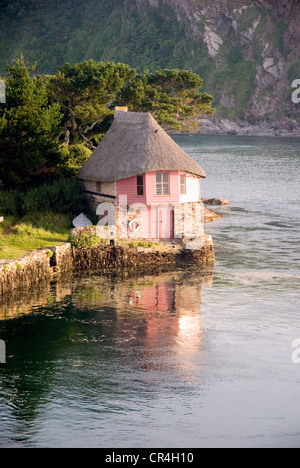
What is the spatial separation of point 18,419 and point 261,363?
36.1 feet

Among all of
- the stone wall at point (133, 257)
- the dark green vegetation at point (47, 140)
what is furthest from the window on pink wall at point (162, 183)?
the dark green vegetation at point (47, 140)

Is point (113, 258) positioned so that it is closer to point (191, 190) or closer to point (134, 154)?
point (134, 154)

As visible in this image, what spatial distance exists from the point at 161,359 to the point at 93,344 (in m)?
3.84

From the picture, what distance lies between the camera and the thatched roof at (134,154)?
50344mm

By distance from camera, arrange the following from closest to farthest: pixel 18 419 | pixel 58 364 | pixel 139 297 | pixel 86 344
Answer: pixel 18 419
pixel 58 364
pixel 86 344
pixel 139 297

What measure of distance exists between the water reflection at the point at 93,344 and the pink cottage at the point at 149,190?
155 inches

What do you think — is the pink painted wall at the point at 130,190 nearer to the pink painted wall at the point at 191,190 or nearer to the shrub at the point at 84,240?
the pink painted wall at the point at 191,190

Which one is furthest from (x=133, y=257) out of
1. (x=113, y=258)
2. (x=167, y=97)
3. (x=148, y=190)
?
(x=167, y=97)

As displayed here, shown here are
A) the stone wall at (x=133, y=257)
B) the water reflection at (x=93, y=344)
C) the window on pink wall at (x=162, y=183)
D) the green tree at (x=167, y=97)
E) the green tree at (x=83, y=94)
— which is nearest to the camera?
the water reflection at (x=93, y=344)

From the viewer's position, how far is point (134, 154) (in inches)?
2013
